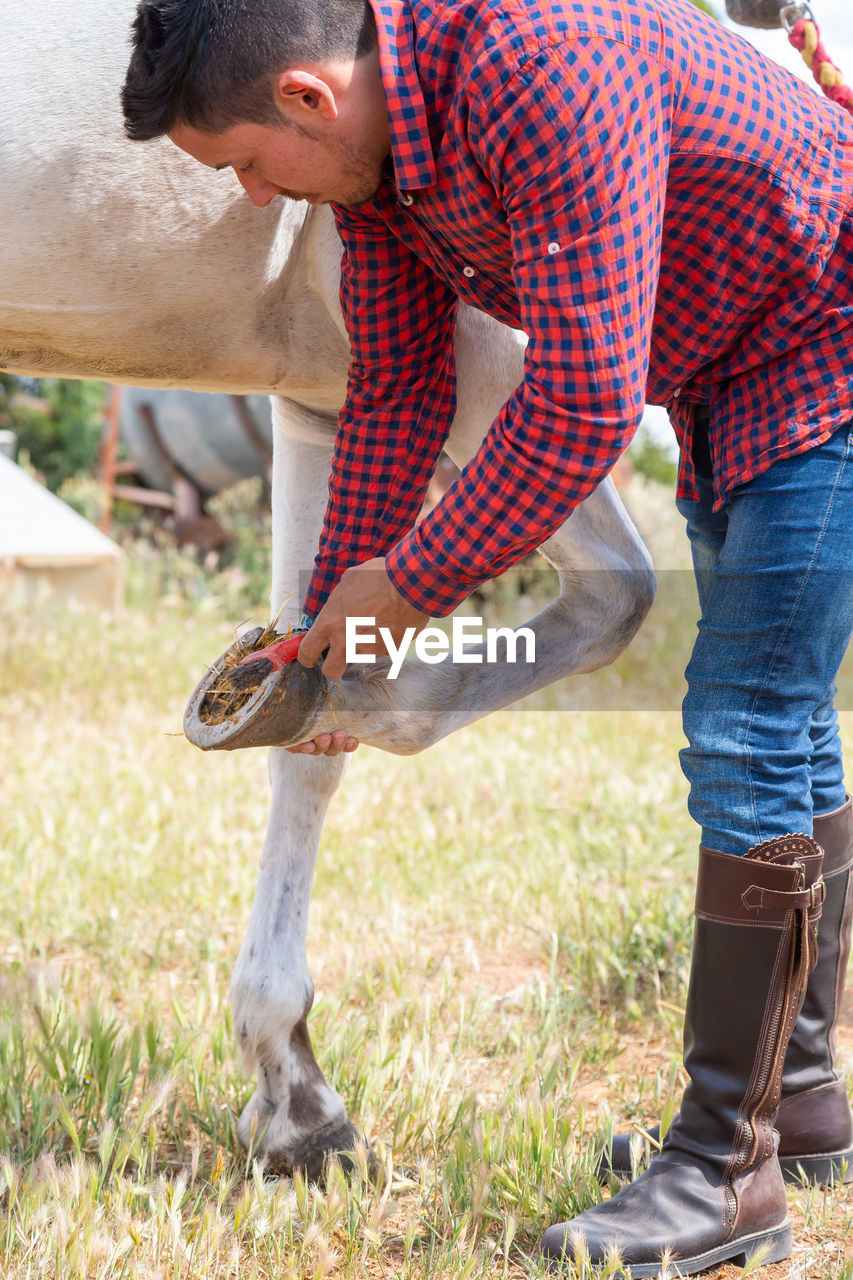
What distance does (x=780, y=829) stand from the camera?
178 cm

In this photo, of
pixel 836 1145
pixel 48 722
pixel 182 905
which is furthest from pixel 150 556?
pixel 836 1145

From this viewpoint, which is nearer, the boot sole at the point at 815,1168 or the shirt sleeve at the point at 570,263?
the shirt sleeve at the point at 570,263

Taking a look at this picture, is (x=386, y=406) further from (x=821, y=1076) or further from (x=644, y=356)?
(x=821, y=1076)

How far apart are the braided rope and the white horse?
0.69m

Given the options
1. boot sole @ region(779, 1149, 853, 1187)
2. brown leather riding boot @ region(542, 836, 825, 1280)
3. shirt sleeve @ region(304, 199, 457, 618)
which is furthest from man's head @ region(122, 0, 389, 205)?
boot sole @ region(779, 1149, 853, 1187)

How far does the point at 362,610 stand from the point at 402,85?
25.2 inches

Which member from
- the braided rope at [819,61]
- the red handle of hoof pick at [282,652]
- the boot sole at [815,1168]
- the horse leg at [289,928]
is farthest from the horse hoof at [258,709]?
the braided rope at [819,61]

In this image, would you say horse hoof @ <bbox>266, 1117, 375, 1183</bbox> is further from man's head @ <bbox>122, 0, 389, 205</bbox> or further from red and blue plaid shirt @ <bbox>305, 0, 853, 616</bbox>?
man's head @ <bbox>122, 0, 389, 205</bbox>

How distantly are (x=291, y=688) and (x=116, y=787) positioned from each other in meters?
2.32

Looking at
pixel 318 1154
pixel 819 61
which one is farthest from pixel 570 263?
pixel 318 1154

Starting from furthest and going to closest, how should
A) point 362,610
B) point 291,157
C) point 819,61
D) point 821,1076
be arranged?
point 819,61, point 821,1076, point 362,610, point 291,157

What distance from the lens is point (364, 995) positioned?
2.75 m

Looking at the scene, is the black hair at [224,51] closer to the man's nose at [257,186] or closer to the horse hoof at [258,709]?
the man's nose at [257,186]

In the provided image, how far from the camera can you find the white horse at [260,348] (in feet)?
6.53
